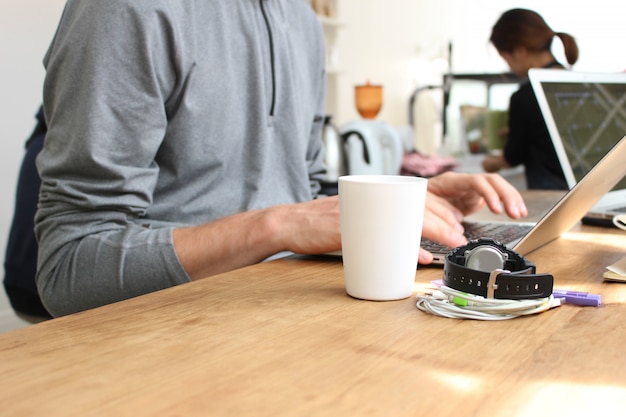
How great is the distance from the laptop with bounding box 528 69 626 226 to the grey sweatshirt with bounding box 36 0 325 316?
0.45 metres

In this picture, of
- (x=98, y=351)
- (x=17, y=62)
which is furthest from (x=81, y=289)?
(x=17, y=62)

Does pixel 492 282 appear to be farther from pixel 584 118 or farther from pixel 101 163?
pixel 584 118

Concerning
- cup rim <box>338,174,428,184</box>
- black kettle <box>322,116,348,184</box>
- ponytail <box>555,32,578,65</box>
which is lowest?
black kettle <box>322,116,348,184</box>

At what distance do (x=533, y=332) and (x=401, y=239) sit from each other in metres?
0.13

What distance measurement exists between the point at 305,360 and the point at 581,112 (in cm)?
94

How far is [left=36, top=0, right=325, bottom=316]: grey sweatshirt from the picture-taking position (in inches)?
32.5

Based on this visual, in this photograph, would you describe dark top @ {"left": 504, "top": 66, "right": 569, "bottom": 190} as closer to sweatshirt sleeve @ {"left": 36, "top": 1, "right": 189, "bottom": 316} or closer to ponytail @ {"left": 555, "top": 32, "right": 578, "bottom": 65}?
ponytail @ {"left": 555, "top": 32, "right": 578, "bottom": 65}

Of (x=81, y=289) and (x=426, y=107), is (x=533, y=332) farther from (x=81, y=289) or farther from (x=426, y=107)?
(x=426, y=107)

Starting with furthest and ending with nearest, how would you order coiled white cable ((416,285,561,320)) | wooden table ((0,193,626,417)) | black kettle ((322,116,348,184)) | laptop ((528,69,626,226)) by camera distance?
black kettle ((322,116,348,184)) < laptop ((528,69,626,226)) < coiled white cable ((416,285,561,320)) < wooden table ((0,193,626,417))

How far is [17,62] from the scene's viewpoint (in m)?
2.47

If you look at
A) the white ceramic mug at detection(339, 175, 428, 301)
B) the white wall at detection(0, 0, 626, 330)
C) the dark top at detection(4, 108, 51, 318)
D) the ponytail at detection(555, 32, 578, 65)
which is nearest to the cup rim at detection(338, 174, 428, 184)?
the white ceramic mug at detection(339, 175, 428, 301)

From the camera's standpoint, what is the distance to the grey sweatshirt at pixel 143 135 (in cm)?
83

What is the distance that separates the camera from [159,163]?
0.99m

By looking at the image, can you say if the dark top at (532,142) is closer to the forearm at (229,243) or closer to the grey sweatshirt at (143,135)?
the grey sweatshirt at (143,135)
